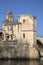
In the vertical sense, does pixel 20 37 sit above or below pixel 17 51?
above

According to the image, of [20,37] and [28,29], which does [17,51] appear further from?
[28,29]

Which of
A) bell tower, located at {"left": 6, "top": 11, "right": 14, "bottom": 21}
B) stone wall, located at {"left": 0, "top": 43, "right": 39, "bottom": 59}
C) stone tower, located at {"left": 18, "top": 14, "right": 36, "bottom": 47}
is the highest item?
bell tower, located at {"left": 6, "top": 11, "right": 14, "bottom": 21}

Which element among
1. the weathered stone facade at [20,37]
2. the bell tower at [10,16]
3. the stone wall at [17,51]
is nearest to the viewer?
the stone wall at [17,51]

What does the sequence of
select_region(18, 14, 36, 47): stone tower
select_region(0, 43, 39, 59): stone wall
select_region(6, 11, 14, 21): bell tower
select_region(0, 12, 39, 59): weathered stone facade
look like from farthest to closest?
select_region(6, 11, 14, 21): bell tower < select_region(18, 14, 36, 47): stone tower < select_region(0, 12, 39, 59): weathered stone facade < select_region(0, 43, 39, 59): stone wall

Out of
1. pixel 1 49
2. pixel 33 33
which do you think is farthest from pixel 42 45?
pixel 1 49

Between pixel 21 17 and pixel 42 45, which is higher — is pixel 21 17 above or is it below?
above

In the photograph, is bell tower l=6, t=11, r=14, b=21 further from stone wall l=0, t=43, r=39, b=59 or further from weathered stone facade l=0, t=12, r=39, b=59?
stone wall l=0, t=43, r=39, b=59

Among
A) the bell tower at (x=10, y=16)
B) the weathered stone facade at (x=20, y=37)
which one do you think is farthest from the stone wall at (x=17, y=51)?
the bell tower at (x=10, y=16)

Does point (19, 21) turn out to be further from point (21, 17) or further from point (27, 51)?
point (27, 51)

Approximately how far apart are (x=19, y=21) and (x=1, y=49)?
1027 cm

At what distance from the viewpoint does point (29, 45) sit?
84375 millimetres

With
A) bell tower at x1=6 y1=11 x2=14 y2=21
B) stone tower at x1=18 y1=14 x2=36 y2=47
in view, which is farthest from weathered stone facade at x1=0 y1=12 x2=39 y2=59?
bell tower at x1=6 y1=11 x2=14 y2=21

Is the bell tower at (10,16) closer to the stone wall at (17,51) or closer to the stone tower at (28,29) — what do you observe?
the stone tower at (28,29)

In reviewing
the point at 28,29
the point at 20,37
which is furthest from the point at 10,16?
the point at 28,29
